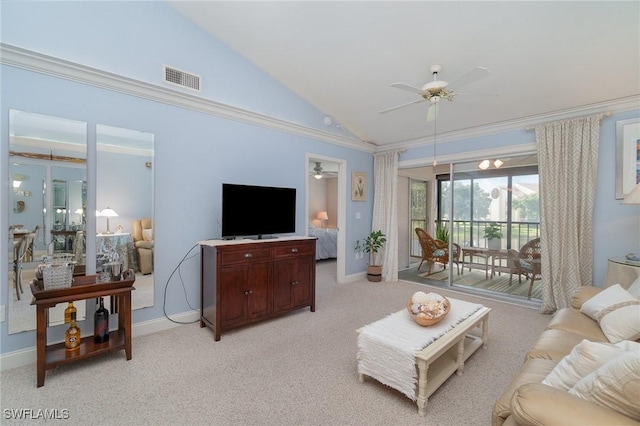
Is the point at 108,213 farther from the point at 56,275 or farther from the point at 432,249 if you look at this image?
the point at 432,249

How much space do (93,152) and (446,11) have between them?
11.4 feet

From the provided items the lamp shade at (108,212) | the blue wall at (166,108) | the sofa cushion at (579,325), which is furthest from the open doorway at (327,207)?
the sofa cushion at (579,325)

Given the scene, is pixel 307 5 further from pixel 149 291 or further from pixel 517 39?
pixel 149 291

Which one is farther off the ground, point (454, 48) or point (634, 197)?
point (454, 48)

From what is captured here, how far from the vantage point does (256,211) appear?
3.45m

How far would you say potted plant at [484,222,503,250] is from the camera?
458 centimetres

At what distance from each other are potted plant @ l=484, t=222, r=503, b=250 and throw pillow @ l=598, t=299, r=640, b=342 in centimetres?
260

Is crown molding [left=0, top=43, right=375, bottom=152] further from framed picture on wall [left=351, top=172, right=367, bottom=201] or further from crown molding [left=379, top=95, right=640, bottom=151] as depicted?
crown molding [left=379, top=95, right=640, bottom=151]

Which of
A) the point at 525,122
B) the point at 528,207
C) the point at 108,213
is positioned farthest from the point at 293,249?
the point at 525,122

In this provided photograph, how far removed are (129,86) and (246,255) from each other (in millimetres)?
2021

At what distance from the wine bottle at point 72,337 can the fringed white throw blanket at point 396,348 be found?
227 centimetres

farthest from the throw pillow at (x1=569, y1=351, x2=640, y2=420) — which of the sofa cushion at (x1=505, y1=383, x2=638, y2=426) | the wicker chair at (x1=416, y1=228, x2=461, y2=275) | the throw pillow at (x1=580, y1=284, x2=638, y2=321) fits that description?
the wicker chair at (x1=416, y1=228, x2=461, y2=275)

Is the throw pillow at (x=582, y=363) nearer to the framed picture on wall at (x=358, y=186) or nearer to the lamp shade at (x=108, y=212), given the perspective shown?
the lamp shade at (x=108, y=212)

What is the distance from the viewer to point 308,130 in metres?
4.46
